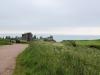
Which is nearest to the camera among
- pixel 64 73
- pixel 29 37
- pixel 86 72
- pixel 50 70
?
pixel 86 72

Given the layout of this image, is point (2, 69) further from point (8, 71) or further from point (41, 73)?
point (41, 73)

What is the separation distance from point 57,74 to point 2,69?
5789 millimetres

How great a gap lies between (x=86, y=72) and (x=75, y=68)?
90 centimetres

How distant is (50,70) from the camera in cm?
1169

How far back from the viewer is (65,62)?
40.9ft

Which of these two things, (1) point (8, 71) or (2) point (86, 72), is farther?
(1) point (8, 71)

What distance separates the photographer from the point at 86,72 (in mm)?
10062

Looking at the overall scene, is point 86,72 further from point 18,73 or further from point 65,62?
point 18,73

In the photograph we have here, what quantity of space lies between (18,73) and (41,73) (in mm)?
2827

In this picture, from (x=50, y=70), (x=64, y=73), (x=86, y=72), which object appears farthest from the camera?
(x=50, y=70)

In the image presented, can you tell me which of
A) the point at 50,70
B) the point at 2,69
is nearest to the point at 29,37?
the point at 2,69

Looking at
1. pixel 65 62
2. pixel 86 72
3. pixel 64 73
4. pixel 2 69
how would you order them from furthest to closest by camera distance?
pixel 2 69
pixel 65 62
pixel 64 73
pixel 86 72

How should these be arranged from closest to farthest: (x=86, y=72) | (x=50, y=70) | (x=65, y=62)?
(x=86, y=72), (x=50, y=70), (x=65, y=62)

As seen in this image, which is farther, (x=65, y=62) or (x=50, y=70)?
(x=65, y=62)
